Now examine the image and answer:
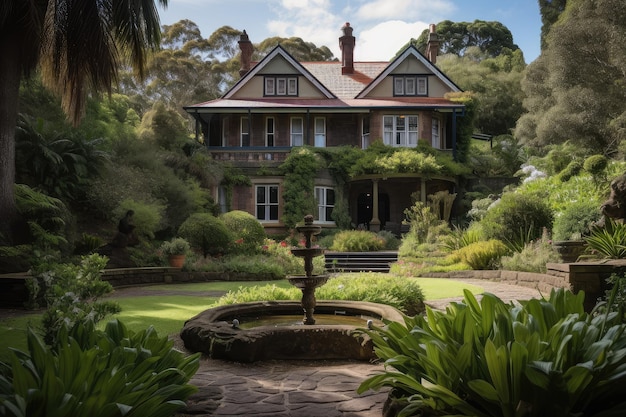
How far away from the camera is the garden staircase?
1720 centimetres

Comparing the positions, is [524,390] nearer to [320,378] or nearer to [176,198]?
[320,378]

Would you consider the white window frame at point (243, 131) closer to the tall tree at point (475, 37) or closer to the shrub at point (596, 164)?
the shrub at point (596, 164)

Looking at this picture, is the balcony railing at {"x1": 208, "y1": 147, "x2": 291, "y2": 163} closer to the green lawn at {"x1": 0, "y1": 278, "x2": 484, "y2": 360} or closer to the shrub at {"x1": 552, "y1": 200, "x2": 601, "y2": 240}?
the green lawn at {"x1": 0, "y1": 278, "x2": 484, "y2": 360}

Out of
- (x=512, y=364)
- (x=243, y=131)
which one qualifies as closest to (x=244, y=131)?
(x=243, y=131)

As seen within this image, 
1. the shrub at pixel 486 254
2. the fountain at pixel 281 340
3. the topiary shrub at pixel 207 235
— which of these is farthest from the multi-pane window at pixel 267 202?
the fountain at pixel 281 340

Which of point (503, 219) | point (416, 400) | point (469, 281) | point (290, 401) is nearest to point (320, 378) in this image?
point (290, 401)

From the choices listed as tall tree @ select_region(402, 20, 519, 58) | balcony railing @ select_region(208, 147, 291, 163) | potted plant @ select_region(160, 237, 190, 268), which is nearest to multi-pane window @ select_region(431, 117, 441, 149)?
balcony railing @ select_region(208, 147, 291, 163)

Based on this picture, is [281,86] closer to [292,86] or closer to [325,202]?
[292,86]

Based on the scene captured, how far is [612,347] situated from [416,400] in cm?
114

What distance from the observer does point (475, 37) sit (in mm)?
55188

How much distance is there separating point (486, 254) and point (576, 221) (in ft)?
8.12

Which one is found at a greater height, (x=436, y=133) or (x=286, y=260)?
(x=436, y=133)

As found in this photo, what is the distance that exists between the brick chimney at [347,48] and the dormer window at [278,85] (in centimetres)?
424

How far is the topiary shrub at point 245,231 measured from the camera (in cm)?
1750
